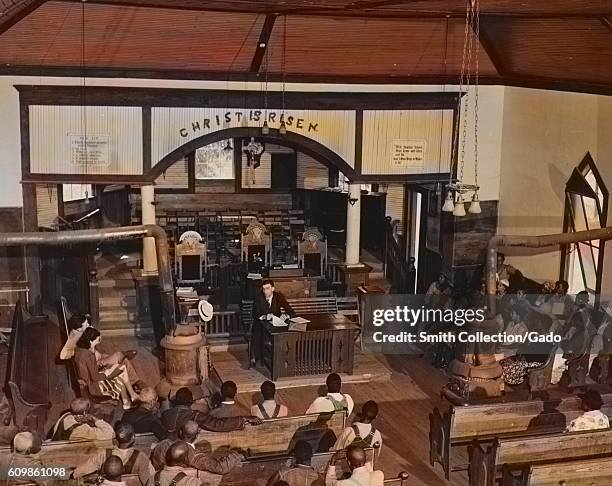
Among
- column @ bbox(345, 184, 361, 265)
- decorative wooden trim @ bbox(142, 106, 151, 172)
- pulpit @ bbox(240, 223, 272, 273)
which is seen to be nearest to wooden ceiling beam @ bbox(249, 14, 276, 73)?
decorative wooden trim @ bbox(142, 106, 151, 172)

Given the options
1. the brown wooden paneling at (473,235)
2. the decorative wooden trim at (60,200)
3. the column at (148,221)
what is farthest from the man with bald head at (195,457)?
the decorative wooden trim at (60,200)

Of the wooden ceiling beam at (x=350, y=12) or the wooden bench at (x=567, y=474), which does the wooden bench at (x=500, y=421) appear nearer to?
the wooden bench at (x=567, y=474)

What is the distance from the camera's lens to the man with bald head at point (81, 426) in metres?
8.41

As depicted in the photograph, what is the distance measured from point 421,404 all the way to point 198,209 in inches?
334

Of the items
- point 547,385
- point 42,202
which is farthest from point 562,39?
point 42,202

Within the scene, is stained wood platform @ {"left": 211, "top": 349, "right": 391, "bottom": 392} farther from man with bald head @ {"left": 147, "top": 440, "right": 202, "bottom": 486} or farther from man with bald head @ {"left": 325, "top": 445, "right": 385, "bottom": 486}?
man with bald head @ {"left": 147, "top": 440, "right": 202, "bottom": 486}

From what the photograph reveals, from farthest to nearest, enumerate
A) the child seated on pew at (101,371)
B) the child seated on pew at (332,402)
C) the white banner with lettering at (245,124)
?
the white banner with lettering at (245,124) < the child seated on pew at (101,371) < the child seated on pew at (332,402)

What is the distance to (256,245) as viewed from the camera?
16.9 m

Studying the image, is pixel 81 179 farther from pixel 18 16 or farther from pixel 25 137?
pixel 18 16

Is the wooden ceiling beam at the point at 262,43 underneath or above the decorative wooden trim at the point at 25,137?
above

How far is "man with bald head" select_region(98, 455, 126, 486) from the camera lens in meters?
7.20

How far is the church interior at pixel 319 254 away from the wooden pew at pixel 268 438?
0.02 meters

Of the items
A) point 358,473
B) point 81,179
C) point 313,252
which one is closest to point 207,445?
point 358,473

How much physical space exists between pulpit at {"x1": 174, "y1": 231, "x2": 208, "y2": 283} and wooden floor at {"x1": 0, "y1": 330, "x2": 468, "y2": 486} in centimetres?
163
